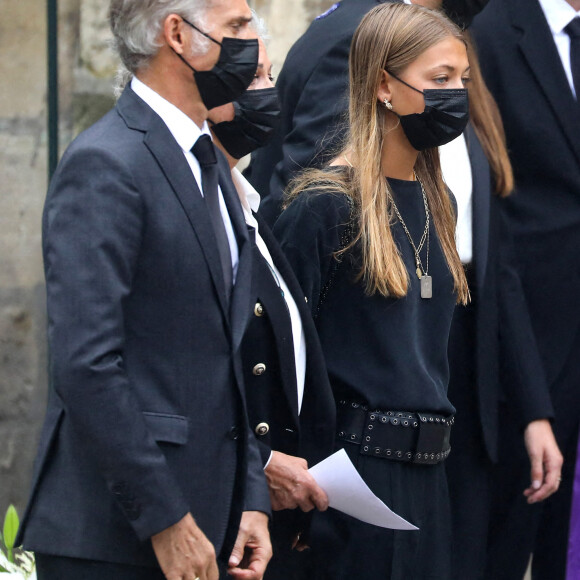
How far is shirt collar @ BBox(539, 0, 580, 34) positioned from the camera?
3824 mm

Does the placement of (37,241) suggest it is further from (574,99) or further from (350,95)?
(574,99)

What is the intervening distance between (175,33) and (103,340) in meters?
0.63

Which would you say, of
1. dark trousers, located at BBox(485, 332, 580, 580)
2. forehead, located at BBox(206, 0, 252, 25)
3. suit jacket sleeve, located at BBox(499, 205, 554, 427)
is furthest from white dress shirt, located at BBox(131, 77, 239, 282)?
dark trousers, located at BBox(485, 332, 580, 580)

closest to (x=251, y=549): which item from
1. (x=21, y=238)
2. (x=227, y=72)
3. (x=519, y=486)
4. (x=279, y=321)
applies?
(x=279, y=321)

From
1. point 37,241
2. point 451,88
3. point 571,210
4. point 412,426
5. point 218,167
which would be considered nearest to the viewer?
point 218,167

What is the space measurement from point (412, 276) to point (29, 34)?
5.88 ft

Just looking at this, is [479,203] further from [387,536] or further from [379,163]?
[387,536]

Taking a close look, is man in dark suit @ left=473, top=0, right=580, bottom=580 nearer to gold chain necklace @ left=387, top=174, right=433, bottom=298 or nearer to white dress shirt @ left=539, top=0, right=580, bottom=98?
white dress shirt @ left=539, top=0, right=580, bottom=98

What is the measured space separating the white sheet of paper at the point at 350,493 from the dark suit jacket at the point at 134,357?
1.00 feet

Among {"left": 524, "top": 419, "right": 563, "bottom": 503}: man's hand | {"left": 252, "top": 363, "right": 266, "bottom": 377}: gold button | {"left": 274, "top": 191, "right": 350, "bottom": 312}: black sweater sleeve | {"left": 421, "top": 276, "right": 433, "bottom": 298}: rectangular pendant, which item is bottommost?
{"left": 524, "top": 419, "right": 563, "bottom": 503}: man's hand

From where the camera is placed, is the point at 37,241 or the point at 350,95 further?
the point at 37,241

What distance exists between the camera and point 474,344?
337 cm

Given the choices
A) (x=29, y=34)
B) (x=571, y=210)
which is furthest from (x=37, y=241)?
(x=571, y=210)

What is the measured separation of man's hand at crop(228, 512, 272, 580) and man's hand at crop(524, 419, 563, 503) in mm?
1358
